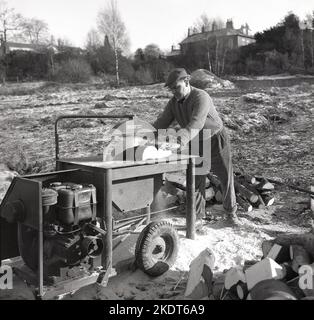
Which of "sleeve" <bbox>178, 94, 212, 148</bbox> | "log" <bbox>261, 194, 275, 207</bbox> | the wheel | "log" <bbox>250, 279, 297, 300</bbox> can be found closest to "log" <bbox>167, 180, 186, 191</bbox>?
"log" <bbox>261, 194, 275, 207</bbox>

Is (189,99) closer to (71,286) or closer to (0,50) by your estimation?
(71,286)

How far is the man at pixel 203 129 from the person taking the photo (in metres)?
4.79

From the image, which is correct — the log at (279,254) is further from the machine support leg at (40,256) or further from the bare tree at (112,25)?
the bare tree at (112,25)

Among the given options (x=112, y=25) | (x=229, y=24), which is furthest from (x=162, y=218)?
(x=229, y=24)

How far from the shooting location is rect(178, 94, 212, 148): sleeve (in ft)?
14.3

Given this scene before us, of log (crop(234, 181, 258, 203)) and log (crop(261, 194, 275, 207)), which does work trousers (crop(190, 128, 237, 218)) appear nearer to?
→ log (crop(234, 181, 258, 203))

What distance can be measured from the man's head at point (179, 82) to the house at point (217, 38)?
115ft

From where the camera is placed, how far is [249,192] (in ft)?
19.6

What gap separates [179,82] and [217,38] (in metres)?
36.9

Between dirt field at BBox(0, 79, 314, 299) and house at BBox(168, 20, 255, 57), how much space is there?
21261 mm

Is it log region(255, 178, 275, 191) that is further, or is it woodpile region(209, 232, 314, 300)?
log region(255, 178, 275, 191)

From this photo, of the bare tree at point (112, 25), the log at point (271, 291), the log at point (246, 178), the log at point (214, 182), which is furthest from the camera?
the bare tree at point (112, 25)

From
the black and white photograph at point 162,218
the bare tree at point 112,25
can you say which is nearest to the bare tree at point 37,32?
the bare tree at point 112,25
